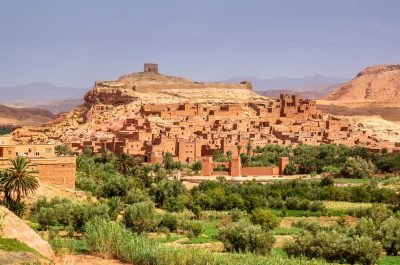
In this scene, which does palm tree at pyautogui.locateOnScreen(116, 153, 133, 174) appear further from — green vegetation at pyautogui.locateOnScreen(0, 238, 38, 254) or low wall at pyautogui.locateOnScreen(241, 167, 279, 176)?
green vegetation at pyautogui.locateOnScreen(0, 238, 38, 254)

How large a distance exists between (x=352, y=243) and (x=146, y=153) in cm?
3079

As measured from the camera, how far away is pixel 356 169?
151 feet

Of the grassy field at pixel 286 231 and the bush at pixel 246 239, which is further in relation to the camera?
the grassy field at pixel 286 231

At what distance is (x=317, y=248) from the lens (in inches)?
792

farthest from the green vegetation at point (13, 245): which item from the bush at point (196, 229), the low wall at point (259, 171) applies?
the low wall at point (259, 171)

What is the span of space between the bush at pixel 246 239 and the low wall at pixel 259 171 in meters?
25.5

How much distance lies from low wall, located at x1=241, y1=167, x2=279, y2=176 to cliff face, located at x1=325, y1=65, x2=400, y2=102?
7914 centimetres

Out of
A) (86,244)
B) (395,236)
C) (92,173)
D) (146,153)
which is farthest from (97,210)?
(146,153)

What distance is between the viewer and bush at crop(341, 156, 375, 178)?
46.2 m

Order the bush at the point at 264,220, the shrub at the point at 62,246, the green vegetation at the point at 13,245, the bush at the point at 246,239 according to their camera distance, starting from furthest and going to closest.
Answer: the bush at the point at 264,220 → the bush at the point at 246,239 → the shrub at the point at 62,246 → the green vegetation at the point at 13,245

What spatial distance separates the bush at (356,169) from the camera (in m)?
46.2

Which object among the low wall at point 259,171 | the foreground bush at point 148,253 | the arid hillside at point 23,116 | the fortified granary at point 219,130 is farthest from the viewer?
the arid hillside at point 23,116

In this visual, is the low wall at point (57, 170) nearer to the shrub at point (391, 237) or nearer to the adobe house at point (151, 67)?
the shrub at point (391, 237)

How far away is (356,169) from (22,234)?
3287 centimetres
